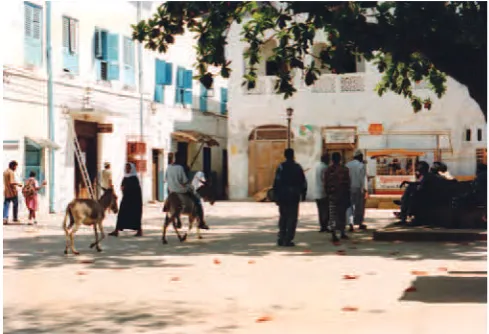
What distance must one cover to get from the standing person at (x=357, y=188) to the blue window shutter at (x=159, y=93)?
16994 millimetres

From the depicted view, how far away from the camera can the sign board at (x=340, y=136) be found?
3830 centimetres

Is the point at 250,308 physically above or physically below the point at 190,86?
below

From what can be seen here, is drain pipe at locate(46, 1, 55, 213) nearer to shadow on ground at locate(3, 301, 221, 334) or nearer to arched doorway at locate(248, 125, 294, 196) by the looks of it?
arched doorway at locate(248, 125, 294, 196)

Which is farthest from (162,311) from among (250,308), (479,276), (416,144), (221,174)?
(221,174)

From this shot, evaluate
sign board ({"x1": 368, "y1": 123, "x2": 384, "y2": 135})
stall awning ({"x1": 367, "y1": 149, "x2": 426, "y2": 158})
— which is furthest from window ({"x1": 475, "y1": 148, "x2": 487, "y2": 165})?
sign board ({"x1": 368, "y1": 123, "x2": 384, "y2": 135})

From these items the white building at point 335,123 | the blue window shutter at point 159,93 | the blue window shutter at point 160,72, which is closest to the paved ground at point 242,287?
the blue window shutter at point 160,72

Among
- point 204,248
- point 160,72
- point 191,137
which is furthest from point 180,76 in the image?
point 204,248

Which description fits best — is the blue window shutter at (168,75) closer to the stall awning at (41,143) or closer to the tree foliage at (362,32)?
the stall awning at (41,143)

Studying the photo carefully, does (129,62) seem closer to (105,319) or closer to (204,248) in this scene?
(204,248)

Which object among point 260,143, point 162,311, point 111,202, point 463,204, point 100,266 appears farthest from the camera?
point 260,143

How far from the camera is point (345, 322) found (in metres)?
8.02

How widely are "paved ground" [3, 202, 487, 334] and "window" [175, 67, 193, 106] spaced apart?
21774mm

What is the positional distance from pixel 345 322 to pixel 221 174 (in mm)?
37196

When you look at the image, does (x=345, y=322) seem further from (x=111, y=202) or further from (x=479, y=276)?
(x=111, y=202)
